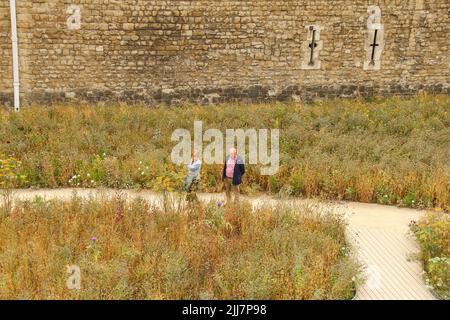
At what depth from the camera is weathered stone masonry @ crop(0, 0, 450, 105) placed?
12.7 meters

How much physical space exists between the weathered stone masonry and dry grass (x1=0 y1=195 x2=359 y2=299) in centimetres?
622

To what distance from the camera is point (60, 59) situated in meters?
12.8

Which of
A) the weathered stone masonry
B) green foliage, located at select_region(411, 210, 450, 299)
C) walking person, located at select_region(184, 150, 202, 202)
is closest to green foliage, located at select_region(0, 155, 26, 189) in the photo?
walking person, located at select_region(184, 150, 202, 202)

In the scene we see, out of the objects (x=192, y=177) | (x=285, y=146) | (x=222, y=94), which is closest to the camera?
(x=192, y=177)

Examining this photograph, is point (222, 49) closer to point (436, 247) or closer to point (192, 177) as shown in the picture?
point (192, 177)

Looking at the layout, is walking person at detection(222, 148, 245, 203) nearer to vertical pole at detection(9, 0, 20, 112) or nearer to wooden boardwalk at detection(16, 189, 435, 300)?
wooden boardwalk at detection(16, 189, 435, 300)

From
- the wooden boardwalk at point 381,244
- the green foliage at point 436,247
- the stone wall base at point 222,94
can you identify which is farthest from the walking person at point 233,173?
the stone wall base at point 222,94

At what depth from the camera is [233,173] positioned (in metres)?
8.28

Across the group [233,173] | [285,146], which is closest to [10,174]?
[233,173]

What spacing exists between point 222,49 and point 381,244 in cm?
824

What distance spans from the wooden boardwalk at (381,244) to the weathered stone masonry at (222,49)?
519cm
